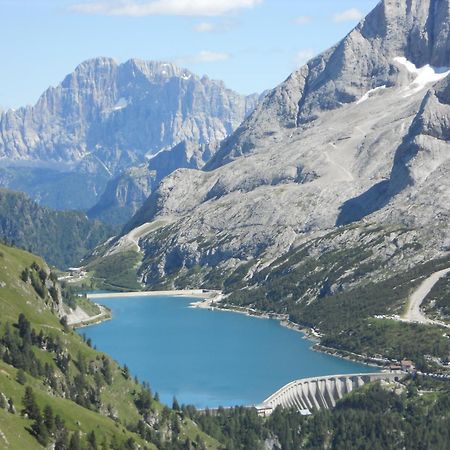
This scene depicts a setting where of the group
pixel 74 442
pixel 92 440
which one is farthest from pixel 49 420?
pixel 92 440

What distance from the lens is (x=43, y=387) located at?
147500 millimetres

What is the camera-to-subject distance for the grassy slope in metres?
124

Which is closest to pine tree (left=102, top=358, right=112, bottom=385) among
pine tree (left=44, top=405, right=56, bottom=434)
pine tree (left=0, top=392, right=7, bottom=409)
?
pine tree (left=44, top=405, right=56, bottom=434)

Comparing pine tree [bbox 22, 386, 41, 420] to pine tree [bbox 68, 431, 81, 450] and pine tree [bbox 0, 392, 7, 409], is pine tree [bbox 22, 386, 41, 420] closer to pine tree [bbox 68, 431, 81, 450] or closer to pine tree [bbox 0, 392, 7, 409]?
→ pine tree [bbox 0, 392, 7, 409]

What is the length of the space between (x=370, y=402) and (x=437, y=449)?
2468cm

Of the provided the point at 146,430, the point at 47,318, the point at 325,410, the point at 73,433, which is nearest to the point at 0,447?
the point at 73,433

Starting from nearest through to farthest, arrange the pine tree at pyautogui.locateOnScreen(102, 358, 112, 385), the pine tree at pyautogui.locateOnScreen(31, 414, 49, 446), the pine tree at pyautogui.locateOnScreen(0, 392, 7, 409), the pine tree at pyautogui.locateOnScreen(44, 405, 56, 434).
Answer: the pine tree at pyautogui.locateOnScreen(31, 414, 49, 446)
the pine tree at pyautogui.locateOnScreen(0, 392, 7, 409)
the pine tree at pyautogui.locateOnScreen(44, 405, 56, 434)
the pine tree at pyautogui.locateOnScreen(102, 358, 112, 385)

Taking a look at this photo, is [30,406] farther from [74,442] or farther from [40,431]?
[74,442]

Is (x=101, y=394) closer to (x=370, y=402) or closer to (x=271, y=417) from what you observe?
(x=271, y=417)

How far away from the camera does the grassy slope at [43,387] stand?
12362 cm

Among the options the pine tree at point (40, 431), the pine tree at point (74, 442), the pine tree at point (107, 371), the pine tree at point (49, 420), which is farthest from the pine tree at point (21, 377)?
the pine tree at point (107, 371)

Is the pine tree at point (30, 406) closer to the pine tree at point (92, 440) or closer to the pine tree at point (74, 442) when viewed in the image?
the pine tree at point (74, 442)

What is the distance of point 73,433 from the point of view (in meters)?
131

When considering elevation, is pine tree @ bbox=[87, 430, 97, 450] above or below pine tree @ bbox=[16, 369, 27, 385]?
below
